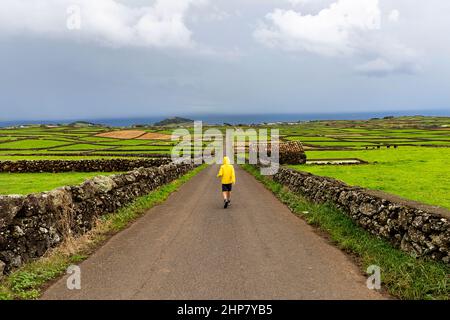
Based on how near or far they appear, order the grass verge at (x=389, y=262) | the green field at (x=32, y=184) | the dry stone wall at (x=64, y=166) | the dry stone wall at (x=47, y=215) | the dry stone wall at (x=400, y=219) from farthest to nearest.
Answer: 1. the dry stone wall at (x=64, y=166)
2. the green field at (x=32, y=184)
3. the dry stone wall at (x=47, y=215)
4. the dry stone wall at (x=400, y=219)
5. the grass verge at (x=389, y=262)

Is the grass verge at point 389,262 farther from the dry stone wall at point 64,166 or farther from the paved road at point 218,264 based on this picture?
the dry stone wall at point 64,166

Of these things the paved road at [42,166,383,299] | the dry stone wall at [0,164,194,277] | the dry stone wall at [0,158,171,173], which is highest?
the dry stone wall at [0,164,194,277]

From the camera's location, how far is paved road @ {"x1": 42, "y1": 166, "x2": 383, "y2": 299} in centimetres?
730

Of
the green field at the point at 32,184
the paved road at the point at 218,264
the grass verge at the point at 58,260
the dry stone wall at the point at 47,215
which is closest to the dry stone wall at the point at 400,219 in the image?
the paved road at the point at 218,264

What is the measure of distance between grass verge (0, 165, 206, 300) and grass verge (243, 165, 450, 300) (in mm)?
6246

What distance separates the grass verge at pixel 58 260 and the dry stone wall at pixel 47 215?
233 millimetres

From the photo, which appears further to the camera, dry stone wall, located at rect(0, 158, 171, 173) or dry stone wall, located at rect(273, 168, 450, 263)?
dry stone wall, located at rect(0, 158, 171, 173)

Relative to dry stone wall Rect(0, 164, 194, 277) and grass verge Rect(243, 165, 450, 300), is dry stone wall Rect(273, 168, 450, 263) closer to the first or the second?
grass verge Rect(243, 165, 450, 300)

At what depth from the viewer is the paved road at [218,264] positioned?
24.0 feet

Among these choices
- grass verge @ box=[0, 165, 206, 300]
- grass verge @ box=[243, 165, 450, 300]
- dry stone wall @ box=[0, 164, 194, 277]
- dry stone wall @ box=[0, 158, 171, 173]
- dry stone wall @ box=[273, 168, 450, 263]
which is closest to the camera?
grass verge @ box=[243, 165, 450, 300]

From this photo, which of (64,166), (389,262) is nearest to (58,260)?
(389,262)

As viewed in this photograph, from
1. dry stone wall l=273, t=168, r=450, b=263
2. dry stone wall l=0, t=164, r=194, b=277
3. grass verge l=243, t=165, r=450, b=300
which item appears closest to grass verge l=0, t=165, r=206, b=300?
dry stone wall l=0, t=164, r=194, b=277

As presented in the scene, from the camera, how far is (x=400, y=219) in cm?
970
